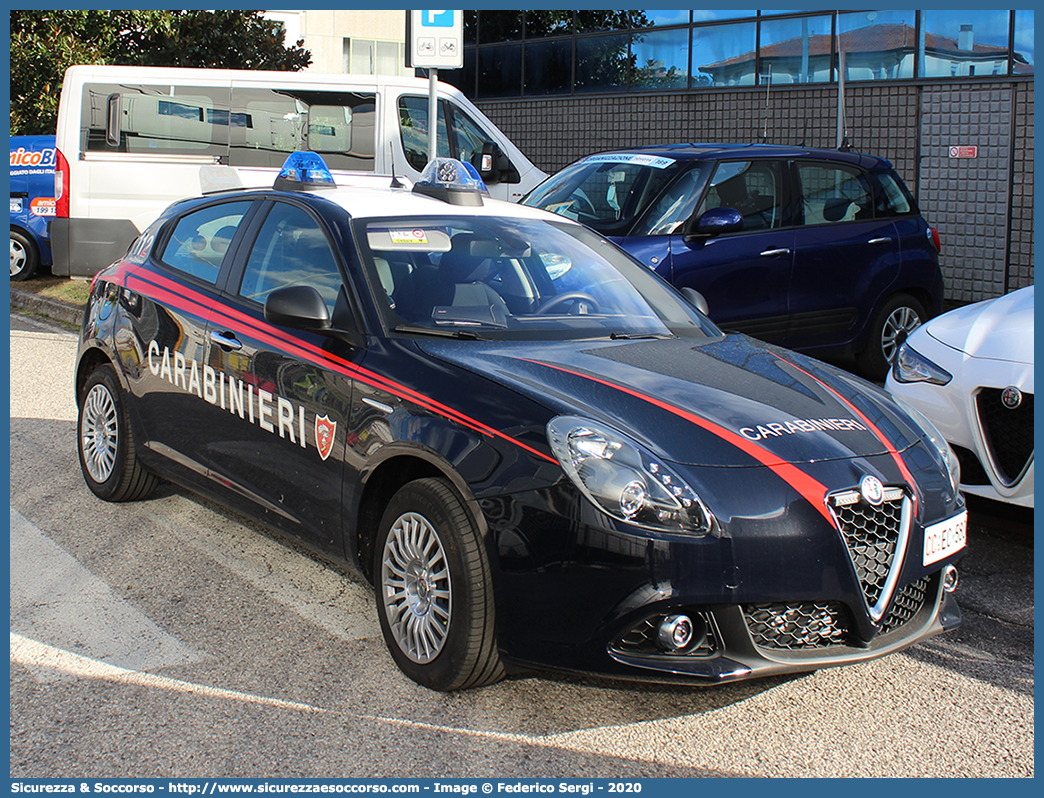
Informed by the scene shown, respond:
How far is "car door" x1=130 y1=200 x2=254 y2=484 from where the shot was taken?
15.5ft

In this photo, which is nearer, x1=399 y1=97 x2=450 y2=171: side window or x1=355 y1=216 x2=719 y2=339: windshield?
x1=355 y1=216 x2=719 y2=339: windshield

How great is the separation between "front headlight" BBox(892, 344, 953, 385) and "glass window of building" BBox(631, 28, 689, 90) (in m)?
10.2

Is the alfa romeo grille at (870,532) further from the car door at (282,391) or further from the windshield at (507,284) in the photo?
the car door at (282,391)

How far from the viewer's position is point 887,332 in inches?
342

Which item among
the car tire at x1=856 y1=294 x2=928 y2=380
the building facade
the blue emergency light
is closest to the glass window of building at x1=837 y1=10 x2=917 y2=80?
the building facade

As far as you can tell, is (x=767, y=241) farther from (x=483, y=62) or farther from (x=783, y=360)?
(x=483, y=62)

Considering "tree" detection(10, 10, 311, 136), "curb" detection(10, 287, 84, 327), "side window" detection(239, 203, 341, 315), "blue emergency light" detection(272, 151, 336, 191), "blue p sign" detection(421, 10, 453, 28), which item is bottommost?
"curb" detection(10, 287, 84, 327)

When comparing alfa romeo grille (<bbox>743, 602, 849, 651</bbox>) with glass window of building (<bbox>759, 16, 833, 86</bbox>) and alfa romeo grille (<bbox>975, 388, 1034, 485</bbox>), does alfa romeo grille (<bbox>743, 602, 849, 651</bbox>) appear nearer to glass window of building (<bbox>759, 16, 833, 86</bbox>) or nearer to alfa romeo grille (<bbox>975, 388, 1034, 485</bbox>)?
alfa romeo grille (<bbox>975, 388, 1034, 485</bbox>)

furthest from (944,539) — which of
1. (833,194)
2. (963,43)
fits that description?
(963,43)

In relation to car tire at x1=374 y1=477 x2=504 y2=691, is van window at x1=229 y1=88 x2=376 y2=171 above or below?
above

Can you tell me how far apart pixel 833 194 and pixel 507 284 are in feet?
16.0

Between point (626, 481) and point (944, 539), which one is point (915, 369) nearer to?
→ point (944, 539)

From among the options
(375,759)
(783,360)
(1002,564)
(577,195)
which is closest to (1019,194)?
(577,195)

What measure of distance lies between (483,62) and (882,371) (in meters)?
10.9
